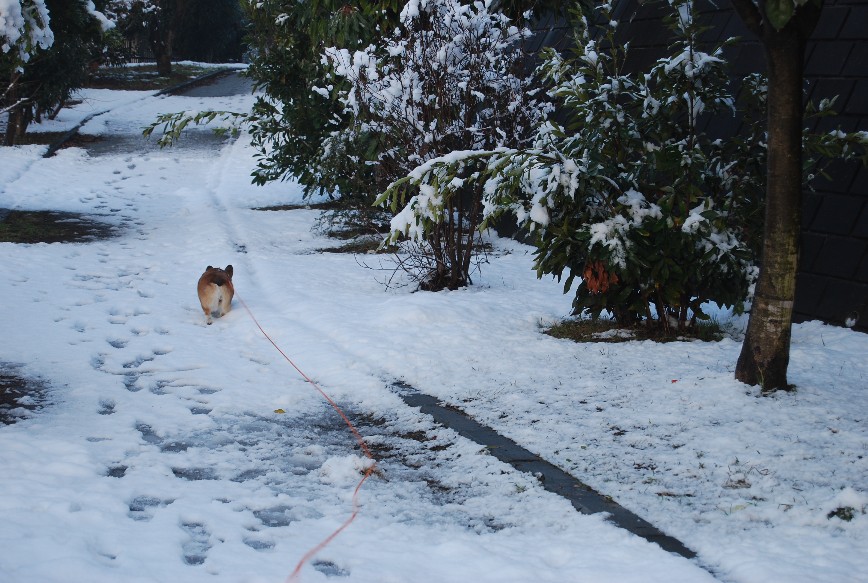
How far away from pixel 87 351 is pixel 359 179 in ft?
17.4

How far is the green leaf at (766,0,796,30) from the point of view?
12.1ft

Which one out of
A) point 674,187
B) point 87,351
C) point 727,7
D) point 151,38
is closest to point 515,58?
point 727,7

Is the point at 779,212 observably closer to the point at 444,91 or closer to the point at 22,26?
the point at 444,91

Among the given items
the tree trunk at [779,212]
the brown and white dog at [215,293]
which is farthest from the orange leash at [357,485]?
the tree trunk at [779,212]

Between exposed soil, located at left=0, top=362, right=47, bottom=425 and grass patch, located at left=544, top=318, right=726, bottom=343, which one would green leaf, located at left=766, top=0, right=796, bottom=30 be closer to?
grass patch, located at left=544, top=318, right=726, bottom=343

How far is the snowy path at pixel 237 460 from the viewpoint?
3.49 meters

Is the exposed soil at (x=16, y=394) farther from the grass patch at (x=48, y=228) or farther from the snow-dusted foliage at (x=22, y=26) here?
the grass patch at (x=48, y=228)

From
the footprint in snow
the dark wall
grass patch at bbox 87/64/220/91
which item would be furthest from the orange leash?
grass patch at bbox 87/64/220/91

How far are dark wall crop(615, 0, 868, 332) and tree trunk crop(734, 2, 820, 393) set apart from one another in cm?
179

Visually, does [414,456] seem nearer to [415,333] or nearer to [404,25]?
[415,333]

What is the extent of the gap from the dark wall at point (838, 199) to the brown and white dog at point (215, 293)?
4771mm

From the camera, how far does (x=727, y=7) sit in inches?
324

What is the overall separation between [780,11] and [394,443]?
2.98 meters

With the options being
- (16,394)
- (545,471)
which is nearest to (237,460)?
(545,471)
